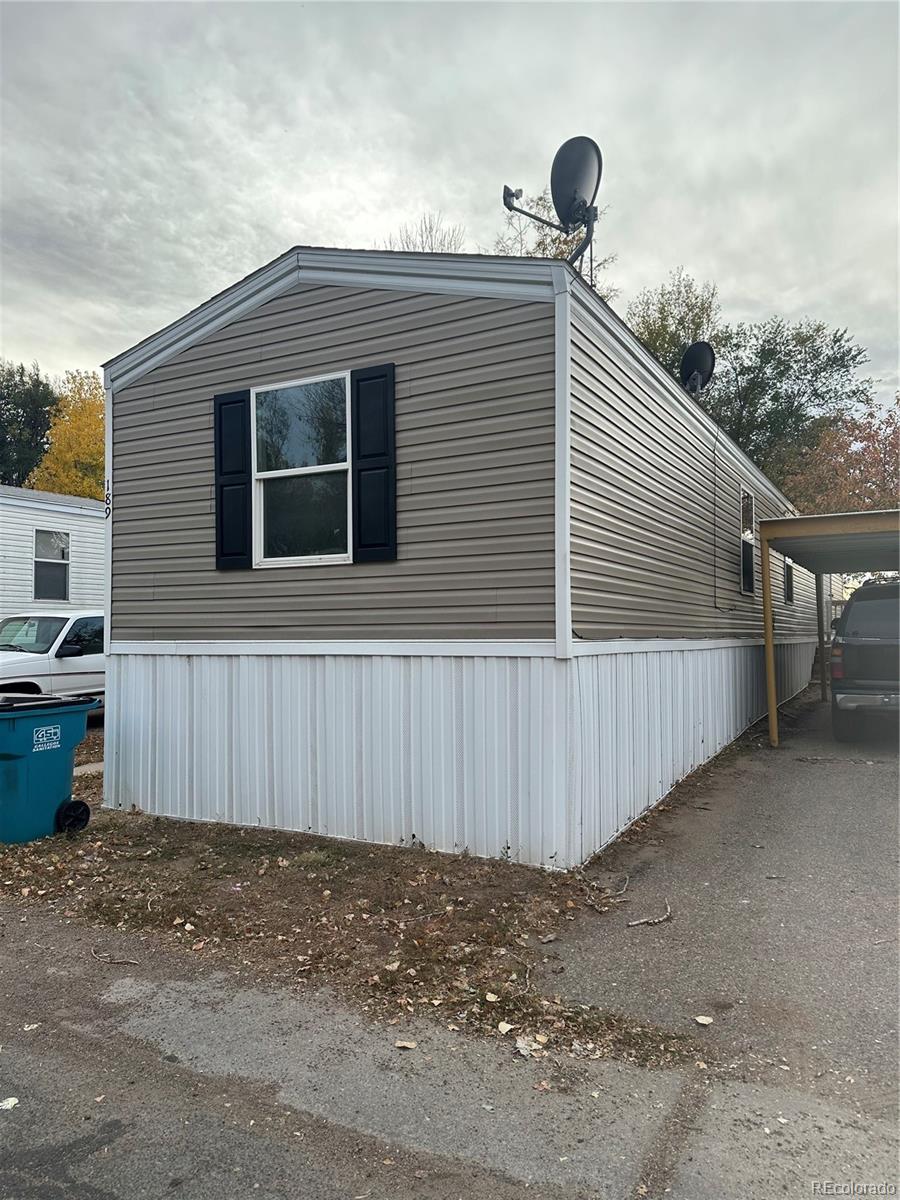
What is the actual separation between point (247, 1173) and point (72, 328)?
1697cm

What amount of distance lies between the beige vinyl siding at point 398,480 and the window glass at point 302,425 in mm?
143

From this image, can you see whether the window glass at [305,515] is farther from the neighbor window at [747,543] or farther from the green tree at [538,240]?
the green tree at [538,240]

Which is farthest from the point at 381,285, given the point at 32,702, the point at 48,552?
the point at 48,552

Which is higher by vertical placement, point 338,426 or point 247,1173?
point 338,426

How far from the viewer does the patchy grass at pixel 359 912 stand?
3.19 m

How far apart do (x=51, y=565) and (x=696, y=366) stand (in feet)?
37.7

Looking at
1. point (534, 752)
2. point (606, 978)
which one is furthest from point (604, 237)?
point (606, 978)

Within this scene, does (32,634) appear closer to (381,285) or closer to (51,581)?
(51,581)

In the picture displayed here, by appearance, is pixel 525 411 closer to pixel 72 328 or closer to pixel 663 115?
pixel 663 115

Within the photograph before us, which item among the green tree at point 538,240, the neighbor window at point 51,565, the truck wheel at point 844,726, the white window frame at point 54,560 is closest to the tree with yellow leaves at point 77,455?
the white window frame at point 54,560

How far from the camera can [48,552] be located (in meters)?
14.0

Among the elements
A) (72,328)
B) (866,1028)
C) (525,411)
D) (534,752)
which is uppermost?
(72,328)

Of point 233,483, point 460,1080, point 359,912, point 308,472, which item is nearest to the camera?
point 460,1080

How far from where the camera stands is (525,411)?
502 cm
